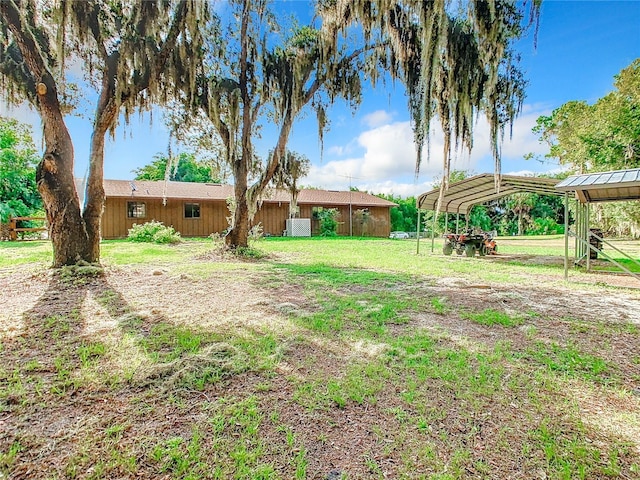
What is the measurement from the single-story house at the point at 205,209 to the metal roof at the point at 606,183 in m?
10.6

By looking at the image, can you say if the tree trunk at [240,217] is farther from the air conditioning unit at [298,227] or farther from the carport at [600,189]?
the air conditioning unit at [298,227]

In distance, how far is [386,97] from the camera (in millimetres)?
7332

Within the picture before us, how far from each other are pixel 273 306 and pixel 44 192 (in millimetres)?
4170

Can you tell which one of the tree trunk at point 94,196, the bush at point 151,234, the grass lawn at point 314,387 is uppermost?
the tree trunk at point 94,196

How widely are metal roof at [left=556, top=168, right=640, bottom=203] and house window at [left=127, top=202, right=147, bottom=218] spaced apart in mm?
17179

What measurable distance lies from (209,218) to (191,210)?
1.03 metres

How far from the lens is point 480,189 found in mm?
9359

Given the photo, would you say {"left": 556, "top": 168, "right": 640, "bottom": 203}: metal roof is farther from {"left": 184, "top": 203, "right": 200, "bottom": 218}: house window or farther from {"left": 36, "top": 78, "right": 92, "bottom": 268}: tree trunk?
{"left": 184, "top": 203, "right": 200, "bottom": 218}: house window

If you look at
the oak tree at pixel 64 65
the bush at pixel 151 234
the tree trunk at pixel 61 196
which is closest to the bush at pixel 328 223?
the bush at pixel 151 234

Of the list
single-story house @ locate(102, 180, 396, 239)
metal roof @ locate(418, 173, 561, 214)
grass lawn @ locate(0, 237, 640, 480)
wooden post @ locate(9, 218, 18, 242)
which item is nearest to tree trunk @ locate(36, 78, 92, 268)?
grass lawn @ locate(0, 237, 640, 480)

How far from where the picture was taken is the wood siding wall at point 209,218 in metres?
15.7

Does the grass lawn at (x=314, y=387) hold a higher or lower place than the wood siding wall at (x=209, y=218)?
lower

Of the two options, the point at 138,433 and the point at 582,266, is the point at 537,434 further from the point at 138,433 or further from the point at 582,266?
the point at 582,266

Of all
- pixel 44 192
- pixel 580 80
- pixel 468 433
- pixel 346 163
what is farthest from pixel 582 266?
pixel 346 163
